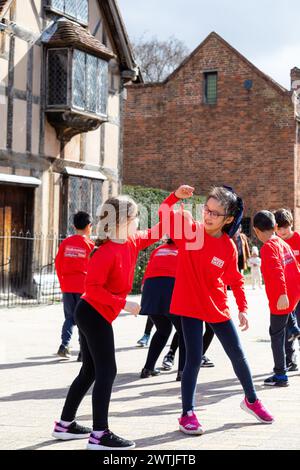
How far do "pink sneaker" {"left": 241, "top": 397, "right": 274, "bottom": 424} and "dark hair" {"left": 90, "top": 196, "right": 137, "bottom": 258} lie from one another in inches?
69.0

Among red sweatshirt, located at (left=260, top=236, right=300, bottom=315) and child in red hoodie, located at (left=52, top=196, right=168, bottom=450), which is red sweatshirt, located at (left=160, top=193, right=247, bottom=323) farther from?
red sweatshirt, located at (left=260, top=236, right=300, bottom=315)

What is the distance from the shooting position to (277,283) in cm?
743

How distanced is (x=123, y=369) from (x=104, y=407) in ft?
11.7

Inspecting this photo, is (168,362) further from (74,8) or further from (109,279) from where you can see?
(74,8)

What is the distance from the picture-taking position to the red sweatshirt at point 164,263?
8.55 m

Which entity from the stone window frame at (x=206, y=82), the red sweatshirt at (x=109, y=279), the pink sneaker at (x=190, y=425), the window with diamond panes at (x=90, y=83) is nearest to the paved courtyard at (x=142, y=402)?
the pink sneaker at (x=190, y=425)

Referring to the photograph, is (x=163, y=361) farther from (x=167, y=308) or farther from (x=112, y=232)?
(x=112, y=232)

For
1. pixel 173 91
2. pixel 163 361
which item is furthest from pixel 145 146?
pixel 163 361

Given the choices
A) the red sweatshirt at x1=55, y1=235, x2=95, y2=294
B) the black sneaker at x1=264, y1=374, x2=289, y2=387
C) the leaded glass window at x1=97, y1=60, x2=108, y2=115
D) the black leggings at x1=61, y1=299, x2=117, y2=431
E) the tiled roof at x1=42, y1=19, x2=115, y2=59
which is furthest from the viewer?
the leaded glass window at x1=97, y1=60, x2=108, y2=115

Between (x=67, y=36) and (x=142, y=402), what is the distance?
38.8 feet

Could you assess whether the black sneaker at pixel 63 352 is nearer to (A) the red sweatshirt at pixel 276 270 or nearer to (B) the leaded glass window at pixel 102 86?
(A) the red sweatshirt at pixel 276 270

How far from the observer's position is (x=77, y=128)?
17688 mm

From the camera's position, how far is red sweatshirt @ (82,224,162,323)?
209 inches

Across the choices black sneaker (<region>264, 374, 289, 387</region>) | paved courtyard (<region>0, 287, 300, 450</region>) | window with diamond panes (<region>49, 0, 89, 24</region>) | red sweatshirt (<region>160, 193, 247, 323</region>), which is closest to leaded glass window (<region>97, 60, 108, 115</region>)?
window with diamond panes (<region>49, 0, 89, 24</region>)
